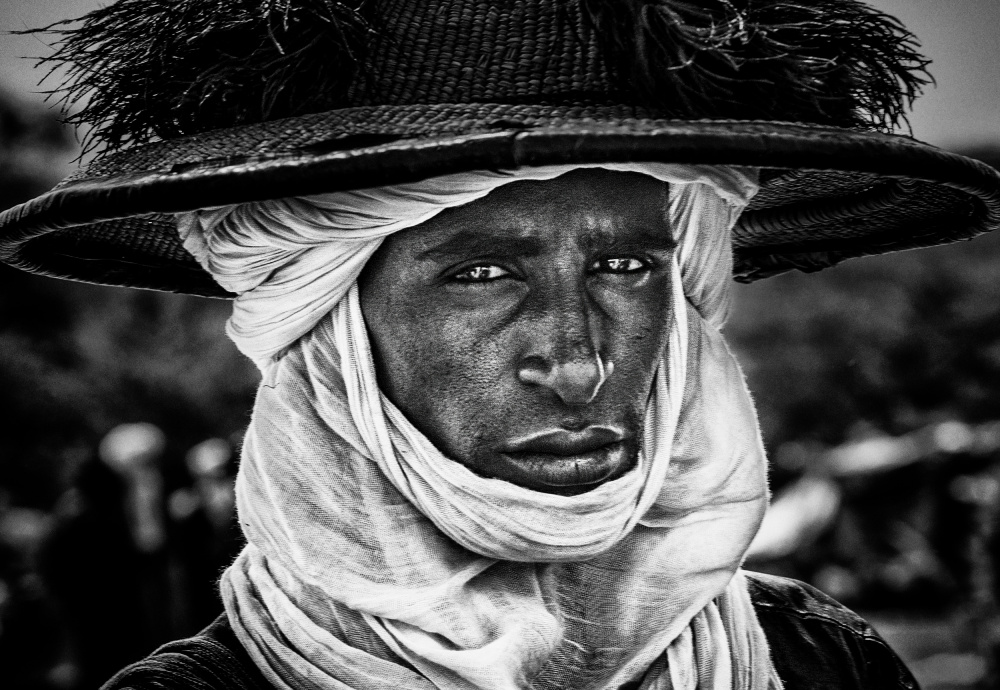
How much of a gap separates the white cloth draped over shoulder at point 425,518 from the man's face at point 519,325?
4 cm

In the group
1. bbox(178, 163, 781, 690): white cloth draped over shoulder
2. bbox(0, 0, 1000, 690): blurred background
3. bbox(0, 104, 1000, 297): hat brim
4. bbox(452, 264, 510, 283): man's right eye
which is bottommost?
bbox(0, 0, 1000, 690): blurred background

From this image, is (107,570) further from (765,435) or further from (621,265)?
(765,435)

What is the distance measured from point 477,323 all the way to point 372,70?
0.38m

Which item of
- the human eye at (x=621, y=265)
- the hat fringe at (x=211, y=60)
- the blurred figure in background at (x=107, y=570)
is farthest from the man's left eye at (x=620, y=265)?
the blurred figure in background at (x=107, y=570)

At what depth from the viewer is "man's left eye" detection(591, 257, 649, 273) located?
1.64 meters

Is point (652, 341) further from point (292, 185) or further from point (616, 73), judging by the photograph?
point (292, 185)

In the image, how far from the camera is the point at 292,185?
1.35 metres

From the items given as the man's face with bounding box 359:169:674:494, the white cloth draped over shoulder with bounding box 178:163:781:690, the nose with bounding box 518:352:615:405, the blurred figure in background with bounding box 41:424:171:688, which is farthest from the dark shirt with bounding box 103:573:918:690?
the blurred figure in background with bounding box 41:424:171:688

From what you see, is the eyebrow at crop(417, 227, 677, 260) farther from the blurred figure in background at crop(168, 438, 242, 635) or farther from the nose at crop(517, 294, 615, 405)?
the blurred figure in background at crop(168, 438, 242, 635)

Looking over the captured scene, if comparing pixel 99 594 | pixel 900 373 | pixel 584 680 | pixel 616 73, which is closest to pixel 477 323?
pixel 616 73

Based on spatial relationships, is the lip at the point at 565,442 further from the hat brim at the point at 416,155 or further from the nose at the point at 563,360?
the hat brim at the point at 416,155

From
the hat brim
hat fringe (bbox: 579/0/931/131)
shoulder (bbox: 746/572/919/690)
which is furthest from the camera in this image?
shoulder (bbox: 746/572/919/690)

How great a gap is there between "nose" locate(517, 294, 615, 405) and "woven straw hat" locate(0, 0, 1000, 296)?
12.0 inches

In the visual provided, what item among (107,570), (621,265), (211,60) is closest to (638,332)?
(621,265)
